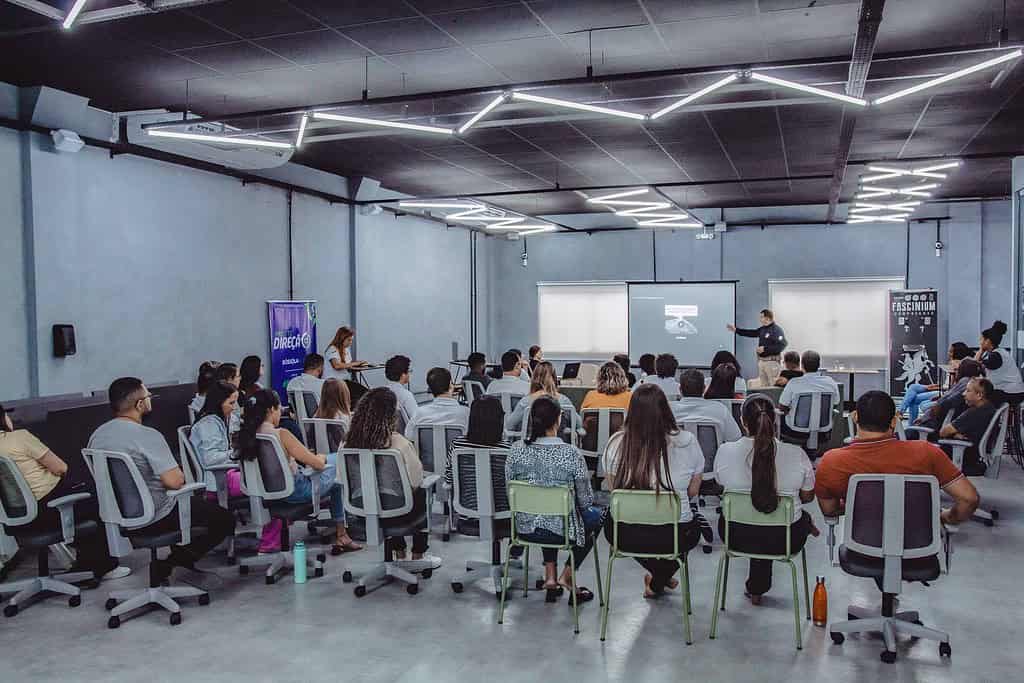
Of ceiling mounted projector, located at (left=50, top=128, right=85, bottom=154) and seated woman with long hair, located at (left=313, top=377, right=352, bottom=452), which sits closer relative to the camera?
seated woman with long hair, located at (left=313, top=377, right=352, bottom=452)

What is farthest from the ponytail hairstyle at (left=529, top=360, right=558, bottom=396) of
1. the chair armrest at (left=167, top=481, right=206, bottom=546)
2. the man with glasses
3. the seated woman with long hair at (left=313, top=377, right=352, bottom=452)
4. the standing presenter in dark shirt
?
the standing presenter in dark shirt

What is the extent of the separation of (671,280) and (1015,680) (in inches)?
503

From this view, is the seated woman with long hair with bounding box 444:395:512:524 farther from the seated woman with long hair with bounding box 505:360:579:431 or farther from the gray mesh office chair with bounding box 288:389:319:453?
the gray mesh office chair with bounding box 288:389:319:453

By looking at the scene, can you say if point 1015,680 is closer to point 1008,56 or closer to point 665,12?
point 1008,56

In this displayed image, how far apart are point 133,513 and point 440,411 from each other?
2.07 m

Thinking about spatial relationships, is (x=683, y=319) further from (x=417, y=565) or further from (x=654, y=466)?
(x=654, y=466)

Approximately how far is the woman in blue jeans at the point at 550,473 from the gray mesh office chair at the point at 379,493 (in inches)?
25.3

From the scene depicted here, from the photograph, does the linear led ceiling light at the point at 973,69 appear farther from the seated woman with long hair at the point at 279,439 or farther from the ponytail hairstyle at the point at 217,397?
the ponytail hairstyle at the point at 217,397

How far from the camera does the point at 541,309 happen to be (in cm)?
1655

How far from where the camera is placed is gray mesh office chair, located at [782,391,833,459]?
738cm

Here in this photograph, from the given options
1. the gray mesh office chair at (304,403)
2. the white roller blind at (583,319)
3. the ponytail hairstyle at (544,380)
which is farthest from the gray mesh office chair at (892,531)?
the white roller blind at (583,319)

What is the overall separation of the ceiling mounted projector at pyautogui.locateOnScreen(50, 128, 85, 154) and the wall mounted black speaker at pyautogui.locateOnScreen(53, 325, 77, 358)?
1569 mm

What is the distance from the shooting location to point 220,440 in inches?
204

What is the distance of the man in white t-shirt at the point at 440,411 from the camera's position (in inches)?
215
